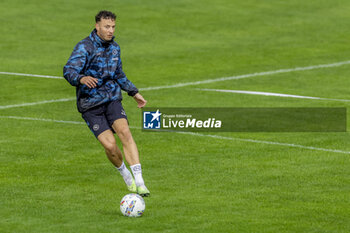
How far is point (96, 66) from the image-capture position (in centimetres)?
1301

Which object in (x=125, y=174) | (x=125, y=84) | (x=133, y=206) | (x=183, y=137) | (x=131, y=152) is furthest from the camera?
(x=183, y=137)

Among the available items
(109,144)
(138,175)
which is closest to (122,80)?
(109,144)

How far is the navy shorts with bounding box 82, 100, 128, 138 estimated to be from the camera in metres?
13.1

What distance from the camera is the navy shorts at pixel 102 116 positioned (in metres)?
13.1

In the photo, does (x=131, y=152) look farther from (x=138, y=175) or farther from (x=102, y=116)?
(x=102, y=116)

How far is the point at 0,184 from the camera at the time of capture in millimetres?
13969

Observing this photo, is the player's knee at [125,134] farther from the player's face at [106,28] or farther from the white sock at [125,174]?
the player's face at [106,28]

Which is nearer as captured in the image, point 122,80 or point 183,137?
point 122,80

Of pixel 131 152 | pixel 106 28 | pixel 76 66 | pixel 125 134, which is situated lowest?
pixel 131 152

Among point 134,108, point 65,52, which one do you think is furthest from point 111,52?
point 65,52

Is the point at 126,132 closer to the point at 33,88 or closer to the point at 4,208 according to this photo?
the point at 4,208

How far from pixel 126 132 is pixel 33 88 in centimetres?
1159

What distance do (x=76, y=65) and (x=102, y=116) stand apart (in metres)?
0.89

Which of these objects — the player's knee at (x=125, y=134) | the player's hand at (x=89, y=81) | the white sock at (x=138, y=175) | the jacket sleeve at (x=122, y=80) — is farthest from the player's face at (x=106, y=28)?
the white sock at (x=138, y=175)
